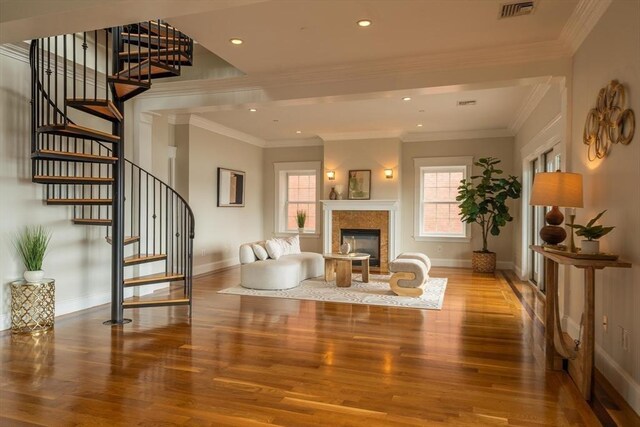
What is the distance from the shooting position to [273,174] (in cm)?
995

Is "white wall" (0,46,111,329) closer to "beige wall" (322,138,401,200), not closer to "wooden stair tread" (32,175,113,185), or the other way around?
"wooden stair tread" (32,175,113,185)

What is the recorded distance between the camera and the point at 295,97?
16.6 ft

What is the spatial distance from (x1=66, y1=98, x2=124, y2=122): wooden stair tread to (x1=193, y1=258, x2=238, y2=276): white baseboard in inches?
142

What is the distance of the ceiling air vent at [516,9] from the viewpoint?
3.33 meters

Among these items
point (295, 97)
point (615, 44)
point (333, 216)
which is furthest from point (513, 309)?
point (333, 216)

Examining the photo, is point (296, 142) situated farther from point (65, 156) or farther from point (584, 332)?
point (584, 332)

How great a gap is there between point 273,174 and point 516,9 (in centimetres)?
711

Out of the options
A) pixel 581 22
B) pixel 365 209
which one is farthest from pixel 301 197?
pixel 581 22

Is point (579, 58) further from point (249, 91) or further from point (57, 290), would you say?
point (57, 290)

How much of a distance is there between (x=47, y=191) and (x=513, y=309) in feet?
17.7

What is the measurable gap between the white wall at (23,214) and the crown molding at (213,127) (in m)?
2.86

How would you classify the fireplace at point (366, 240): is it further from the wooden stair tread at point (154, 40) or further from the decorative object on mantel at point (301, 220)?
the wooden stair tread at point (154, 40)

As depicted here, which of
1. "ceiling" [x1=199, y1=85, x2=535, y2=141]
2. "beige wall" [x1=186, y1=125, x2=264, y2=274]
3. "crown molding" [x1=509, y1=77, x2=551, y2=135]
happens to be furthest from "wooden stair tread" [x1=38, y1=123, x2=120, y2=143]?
"crown molding" [x1=509, y1=77, x2=551, y2=135]

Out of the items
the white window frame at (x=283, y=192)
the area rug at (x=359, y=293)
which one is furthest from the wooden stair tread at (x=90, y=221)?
the white window frame at (x=283, y=192)
